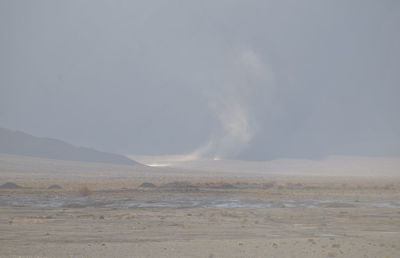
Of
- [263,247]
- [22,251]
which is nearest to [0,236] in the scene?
[22,251]

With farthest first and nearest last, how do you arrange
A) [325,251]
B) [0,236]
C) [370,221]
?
[370,221], [0,236], [325,251]

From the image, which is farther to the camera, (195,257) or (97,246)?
(97,246)

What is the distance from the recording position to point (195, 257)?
66.3 feet

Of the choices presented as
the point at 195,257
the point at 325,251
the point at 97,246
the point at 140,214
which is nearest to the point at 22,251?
the point at 97,246

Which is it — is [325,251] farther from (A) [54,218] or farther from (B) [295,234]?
(A) [54,218]

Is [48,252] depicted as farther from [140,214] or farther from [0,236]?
[140,214]

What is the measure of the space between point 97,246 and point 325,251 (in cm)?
952

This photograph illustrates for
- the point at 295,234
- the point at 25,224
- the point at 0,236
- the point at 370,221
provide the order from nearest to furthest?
the point at 0,236 < the point at 295,234 < the point at 25,224 < the point at 370,221

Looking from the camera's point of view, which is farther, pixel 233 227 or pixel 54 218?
pixel 54 218

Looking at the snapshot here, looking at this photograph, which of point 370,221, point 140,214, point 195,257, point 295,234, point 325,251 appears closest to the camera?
point 195,257

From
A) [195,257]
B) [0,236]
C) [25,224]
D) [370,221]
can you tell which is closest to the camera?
[195,257]

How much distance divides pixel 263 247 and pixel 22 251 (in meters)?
9.94

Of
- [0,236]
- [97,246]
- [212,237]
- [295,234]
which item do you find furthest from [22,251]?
[295,234]

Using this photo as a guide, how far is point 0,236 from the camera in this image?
996 inches
